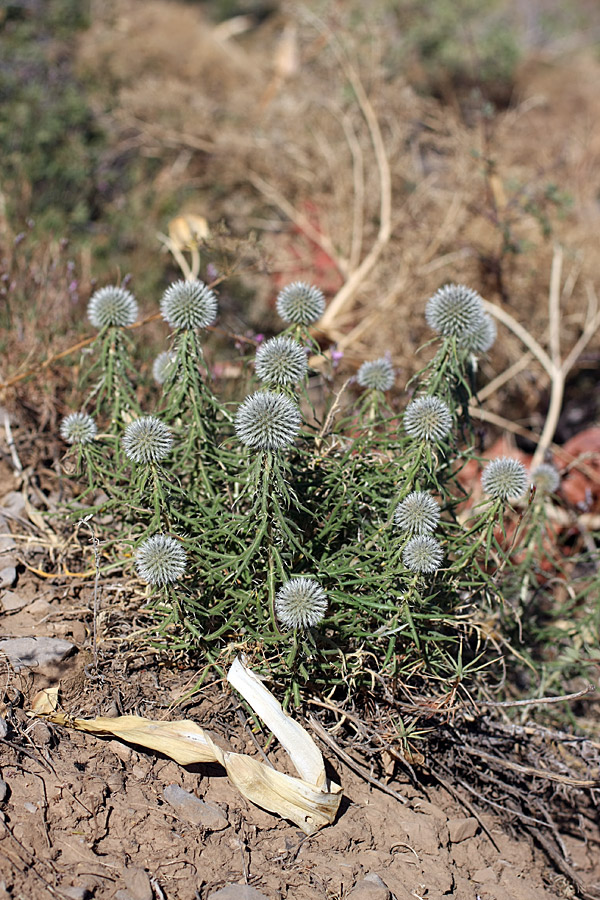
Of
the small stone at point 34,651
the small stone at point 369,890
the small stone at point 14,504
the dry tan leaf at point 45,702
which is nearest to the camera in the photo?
the small stone at point 369,890

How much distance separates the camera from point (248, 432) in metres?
2.53

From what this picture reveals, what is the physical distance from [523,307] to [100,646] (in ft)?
14.3

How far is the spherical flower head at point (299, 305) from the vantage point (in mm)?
3080

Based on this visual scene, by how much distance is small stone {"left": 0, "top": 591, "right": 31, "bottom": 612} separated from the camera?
124 inches

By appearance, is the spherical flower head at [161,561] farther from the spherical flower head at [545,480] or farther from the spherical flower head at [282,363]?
the spherical flower head at [545,480]

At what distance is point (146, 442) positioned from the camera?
265cm

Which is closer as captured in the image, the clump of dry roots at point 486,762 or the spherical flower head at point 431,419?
the spherical flower head at point 431,419

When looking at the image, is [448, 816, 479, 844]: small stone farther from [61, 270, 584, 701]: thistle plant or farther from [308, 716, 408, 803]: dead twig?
[61, 270, 584, 701]: thistle plant

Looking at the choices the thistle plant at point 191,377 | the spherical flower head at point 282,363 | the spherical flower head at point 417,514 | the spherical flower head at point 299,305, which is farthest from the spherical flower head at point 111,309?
the spherical flower head at point 417,514

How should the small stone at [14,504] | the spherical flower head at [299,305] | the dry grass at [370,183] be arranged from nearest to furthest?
the spherical flower head at [299,305] < the small stone at [14,504] < the dry grass at [370,183]

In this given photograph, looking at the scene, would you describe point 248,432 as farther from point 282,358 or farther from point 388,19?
point 388,19

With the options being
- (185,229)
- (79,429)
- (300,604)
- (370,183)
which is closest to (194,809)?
(300,604)

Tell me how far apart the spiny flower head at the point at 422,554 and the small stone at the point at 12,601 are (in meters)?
1.60

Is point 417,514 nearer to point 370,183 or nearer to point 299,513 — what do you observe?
point 299,513
